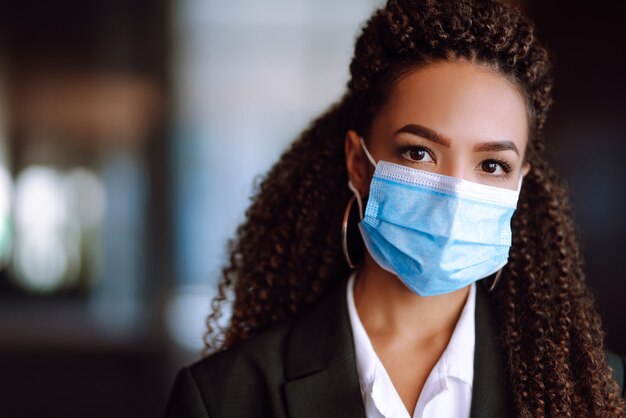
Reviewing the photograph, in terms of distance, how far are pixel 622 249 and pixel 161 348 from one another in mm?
2959

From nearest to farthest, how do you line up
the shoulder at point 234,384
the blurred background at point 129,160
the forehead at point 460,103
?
the forehead at point 460,103, the shoulder at point 234,384, the blurred background at point 129,160

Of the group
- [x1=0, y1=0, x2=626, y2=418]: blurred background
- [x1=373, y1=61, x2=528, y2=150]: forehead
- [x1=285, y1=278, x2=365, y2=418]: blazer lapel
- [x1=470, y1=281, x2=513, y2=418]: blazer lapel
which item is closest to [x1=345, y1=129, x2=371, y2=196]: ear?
[x1=373, y1=61, x2=528, y2=150]: forehead

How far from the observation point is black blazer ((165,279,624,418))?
154cm

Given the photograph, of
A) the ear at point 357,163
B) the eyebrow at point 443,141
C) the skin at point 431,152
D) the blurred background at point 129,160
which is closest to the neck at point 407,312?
the skin at point 431,152

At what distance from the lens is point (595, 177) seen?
326 cm

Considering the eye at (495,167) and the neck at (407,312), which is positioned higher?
the eye at (495,167)

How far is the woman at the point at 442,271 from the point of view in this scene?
59.4 inches

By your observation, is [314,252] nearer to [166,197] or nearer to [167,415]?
[167,415]

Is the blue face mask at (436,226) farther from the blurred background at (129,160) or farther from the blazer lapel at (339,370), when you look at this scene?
the blurred background at (129,160)

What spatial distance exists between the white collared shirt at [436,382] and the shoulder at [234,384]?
0.57 ft

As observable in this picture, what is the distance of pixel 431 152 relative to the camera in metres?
1.50

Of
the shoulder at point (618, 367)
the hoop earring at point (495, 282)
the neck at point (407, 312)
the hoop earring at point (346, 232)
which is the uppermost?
the hoop earring at point (346, 232)

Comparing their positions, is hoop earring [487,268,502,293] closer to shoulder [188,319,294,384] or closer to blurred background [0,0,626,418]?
shoulder [188,319,294,384]

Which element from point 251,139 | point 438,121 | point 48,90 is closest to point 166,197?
point 251,139
